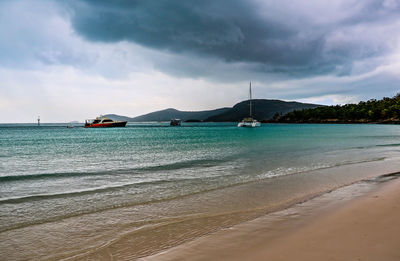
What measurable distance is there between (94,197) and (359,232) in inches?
342

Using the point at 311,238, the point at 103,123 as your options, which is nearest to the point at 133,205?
the point at 311,238

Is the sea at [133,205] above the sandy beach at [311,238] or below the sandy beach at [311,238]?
below

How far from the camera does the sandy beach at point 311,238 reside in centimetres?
428

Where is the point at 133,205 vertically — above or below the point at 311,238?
below

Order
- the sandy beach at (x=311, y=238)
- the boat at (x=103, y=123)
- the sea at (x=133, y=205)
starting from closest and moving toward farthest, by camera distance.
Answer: the sandy beach at (x=311, y=238)
the sea at (x=133, y=205)
the boat at (x=103, y=123)

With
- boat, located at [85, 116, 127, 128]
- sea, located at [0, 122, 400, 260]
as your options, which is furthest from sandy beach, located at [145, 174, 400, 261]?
boat, located at [85, 116, 127, 128]

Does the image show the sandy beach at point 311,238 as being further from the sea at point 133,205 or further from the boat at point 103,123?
the boat at point 103,123

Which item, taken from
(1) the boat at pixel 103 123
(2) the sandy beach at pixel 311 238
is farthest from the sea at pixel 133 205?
(1) the boat at pixel 103 123

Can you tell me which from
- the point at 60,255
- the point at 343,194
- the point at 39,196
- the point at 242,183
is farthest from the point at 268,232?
the point at 39,196

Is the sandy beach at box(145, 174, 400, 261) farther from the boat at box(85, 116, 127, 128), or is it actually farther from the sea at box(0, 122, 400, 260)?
the boat at box(85, 116, 127, 128)

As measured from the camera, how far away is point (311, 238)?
497 centimetres

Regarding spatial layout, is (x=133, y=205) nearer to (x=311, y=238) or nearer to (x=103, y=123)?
(x=311, y=238)

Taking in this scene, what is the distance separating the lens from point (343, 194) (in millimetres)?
8820

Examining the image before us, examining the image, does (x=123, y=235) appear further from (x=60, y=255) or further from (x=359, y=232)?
(x=359, y=232)
